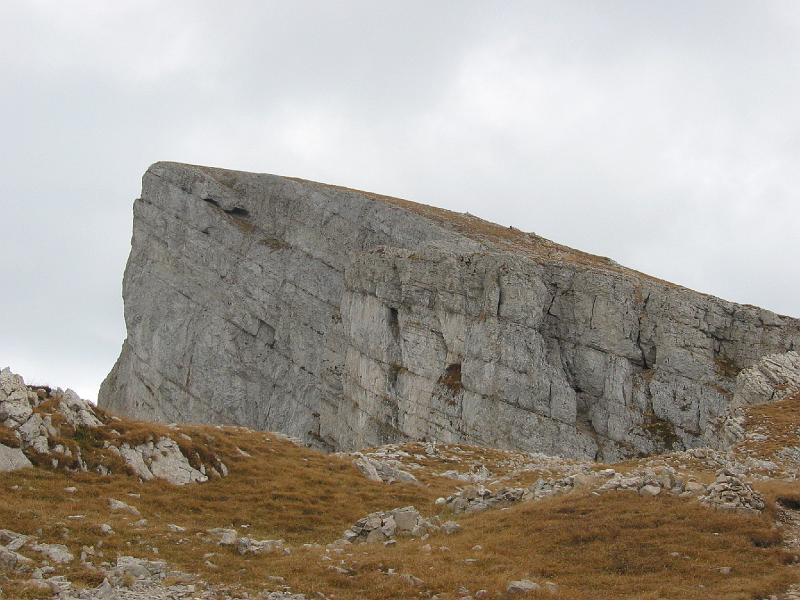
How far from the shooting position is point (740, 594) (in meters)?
16.5

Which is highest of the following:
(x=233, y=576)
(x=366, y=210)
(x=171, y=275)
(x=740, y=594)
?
(x=366, y=210)

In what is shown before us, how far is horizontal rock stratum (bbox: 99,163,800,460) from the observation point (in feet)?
210

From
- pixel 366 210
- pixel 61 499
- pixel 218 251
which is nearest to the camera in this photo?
pixel 61 499

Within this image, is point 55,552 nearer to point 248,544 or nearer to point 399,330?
point 248,544

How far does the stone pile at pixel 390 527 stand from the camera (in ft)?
75.8

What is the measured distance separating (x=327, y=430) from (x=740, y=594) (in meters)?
69.1

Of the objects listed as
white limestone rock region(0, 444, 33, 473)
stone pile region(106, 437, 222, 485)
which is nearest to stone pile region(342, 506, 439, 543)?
stone pile region(106, 437, 222, 485)

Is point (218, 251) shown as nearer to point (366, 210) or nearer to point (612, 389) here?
point (366, 210)

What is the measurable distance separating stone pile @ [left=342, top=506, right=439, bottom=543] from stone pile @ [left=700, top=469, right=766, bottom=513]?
26.8ft

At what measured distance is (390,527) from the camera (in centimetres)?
2328

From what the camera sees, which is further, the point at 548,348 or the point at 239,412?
the point at 239,412

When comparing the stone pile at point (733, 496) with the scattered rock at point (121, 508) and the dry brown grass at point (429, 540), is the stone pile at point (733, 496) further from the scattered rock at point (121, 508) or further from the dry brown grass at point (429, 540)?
the scattered rock at point (121, 508)

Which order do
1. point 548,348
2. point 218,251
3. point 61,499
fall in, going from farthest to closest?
point 218,251, point 548,348, point 61,499

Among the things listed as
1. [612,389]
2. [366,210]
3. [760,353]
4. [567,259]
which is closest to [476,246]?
[567,259]
